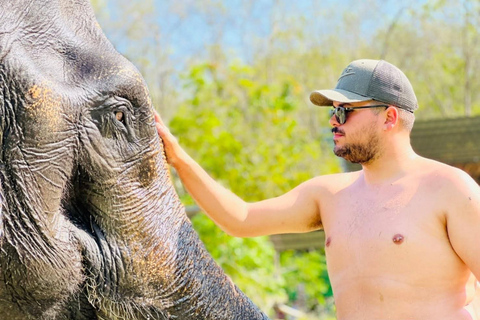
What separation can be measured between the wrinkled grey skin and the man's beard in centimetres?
71

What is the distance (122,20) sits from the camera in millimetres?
25734

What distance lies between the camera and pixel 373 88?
267cm

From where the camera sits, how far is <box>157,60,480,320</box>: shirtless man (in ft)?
8.31

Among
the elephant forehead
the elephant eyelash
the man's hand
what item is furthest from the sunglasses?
the elephant forehead

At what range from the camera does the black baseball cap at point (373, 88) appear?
8.75 ft

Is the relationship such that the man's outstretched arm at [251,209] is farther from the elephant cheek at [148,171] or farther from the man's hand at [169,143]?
the elephant cheek at [148,171]

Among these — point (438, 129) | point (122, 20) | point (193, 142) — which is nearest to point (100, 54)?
point (193, 142)

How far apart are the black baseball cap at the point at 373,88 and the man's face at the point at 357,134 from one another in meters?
0.03

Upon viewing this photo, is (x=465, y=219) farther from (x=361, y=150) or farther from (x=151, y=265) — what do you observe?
(x=151, y=265)

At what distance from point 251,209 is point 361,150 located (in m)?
0.48

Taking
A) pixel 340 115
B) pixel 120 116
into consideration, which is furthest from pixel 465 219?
pixel 120 116

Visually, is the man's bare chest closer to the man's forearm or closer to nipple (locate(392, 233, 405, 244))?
nipple (locate(392, 233, 405, 244))

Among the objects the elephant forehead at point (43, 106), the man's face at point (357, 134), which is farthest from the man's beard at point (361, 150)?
the elephant forehead at point (43, 106)

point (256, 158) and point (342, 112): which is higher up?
point (342, 112)
